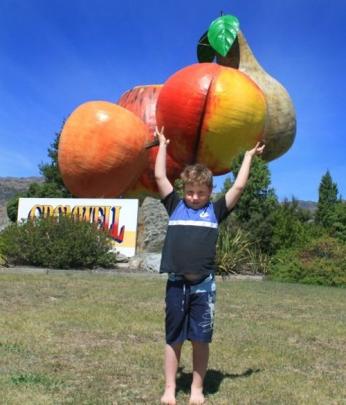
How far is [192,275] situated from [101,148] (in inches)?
525

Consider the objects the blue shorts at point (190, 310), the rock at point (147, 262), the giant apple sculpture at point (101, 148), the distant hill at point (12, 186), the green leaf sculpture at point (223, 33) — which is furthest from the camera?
the distant hill at point (12, 186)

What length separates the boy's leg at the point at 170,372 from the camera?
3.56 m

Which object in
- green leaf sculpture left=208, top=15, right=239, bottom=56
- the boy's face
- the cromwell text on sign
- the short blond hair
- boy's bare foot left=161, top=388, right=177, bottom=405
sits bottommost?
boy's bare foot left=161, top=388, right=177, bottom=405

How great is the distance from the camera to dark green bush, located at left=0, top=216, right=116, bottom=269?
1181 centimetres

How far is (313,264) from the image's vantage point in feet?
39.4

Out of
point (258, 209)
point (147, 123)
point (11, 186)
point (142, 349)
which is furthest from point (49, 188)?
point (11, 186)

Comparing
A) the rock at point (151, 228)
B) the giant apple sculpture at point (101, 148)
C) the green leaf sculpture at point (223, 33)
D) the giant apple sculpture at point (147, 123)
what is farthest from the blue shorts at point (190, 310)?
the green leaf sculpture at point (223, 33)

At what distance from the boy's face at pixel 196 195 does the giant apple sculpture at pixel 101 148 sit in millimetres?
13030

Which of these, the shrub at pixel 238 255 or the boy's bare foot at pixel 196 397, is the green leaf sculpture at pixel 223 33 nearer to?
the shrub at pixel 238 255

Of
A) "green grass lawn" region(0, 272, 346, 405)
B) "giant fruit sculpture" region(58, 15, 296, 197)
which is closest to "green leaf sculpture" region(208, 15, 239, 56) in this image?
"giant fruit sculpture" region(58, 15, 296, 197)

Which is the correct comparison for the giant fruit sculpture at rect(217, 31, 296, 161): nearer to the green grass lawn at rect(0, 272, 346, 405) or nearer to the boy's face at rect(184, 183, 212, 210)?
the green grass lawn at rect(0, 272, 346, 405)

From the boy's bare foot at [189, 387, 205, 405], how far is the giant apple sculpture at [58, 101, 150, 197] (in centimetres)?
1340

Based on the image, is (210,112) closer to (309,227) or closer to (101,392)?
(309,227)

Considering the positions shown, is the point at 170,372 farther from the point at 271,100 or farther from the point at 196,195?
the point at 271,100
